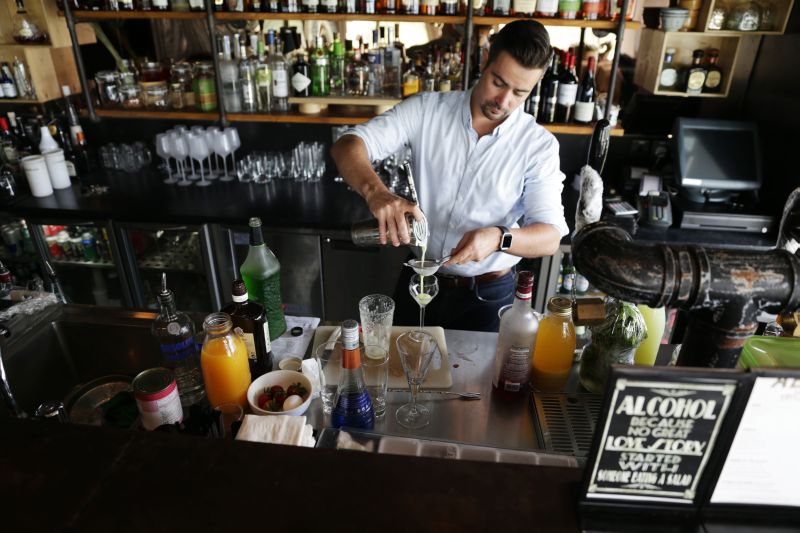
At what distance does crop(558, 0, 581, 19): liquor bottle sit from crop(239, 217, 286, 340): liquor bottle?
2.11 meters

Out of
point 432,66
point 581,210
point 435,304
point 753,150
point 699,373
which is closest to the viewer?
point 699,373

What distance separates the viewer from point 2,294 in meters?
1.70

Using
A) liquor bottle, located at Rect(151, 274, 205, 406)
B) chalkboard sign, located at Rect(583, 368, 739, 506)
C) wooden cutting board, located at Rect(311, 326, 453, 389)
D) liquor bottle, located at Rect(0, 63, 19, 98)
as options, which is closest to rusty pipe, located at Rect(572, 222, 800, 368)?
chalkboard sign, located at Rect(583, 368, 739, 506)

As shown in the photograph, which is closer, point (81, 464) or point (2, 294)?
point (81, 464)

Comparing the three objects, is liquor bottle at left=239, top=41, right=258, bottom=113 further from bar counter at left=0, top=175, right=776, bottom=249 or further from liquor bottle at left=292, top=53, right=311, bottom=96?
bar counter at left=0, top=175, right=776, bottom=249

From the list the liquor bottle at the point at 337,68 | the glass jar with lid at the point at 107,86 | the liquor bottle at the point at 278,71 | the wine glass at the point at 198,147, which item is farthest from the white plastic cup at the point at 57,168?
the liquor bottle at the point at 337,68

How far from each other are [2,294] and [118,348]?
40 cm

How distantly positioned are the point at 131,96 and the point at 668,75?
3.09 meters

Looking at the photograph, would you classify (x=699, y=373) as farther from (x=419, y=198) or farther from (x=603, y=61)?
(x=603, y=61)

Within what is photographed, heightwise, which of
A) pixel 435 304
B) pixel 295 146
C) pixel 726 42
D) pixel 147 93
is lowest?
pixel 435 304

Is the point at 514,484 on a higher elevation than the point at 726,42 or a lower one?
lower

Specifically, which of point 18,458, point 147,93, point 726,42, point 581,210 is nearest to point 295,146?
point 147,93

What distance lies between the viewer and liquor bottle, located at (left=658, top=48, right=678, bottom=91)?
2.95 meters

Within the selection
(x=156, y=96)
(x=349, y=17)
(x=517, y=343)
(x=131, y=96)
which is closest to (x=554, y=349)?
(x=517, y=343)
